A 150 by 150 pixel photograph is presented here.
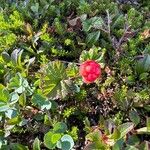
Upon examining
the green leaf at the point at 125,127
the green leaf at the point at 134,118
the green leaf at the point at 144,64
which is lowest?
the green leaf at the point at 125,127

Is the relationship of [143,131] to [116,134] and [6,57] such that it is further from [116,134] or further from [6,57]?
[6,57]

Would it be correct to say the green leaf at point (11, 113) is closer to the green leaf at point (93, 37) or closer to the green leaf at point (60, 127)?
the green leaf at point (60, 127)

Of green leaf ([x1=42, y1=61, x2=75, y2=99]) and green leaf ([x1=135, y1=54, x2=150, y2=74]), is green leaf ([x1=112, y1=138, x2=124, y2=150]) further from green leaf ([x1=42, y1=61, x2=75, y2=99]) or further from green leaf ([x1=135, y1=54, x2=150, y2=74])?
green leaf ([x1=135, y1=54, x2=150, y2=74])

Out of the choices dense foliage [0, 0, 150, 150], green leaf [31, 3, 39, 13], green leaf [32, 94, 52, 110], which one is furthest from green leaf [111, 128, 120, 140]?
green leaf [31, 3, 39, 13]

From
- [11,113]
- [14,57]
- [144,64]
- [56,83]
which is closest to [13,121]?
[11,113]

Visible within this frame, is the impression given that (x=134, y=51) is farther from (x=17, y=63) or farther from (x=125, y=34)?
(x=17, y=63)

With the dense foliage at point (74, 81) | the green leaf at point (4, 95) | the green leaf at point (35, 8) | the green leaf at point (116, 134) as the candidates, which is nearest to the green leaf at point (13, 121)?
the dense foliage at point (74, 81)
